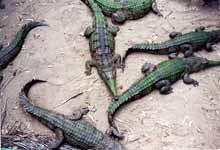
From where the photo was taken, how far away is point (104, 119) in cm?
518

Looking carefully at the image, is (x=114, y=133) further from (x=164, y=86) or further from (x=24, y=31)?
(x=24, y=31)

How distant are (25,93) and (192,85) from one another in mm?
2349

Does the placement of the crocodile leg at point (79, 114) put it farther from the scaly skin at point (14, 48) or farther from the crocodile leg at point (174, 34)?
the crocodile leg at point (174, 34)

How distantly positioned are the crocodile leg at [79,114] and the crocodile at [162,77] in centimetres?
34

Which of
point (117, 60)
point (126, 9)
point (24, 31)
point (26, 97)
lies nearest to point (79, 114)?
point (26, 97)

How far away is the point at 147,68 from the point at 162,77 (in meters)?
0.31

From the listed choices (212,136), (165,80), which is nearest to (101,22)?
(165,80)

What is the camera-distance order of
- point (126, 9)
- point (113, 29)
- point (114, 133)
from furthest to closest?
1. point (126, 9)
2. point (113, 29)
3. point (114, 133)

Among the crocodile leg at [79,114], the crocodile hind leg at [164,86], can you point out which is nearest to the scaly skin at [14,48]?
the crocodile leg at [79,114]

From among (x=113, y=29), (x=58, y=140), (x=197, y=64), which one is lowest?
(x=58, y=140)

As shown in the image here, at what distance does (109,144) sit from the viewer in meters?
4.78

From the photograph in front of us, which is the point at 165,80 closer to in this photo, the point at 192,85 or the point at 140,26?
the point at 192,85

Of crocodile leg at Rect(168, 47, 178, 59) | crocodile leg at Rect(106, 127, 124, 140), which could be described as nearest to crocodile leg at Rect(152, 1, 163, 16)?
crocodile leg at Rect(168, 47, 178, 59)

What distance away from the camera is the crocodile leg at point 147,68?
566 centimetres
